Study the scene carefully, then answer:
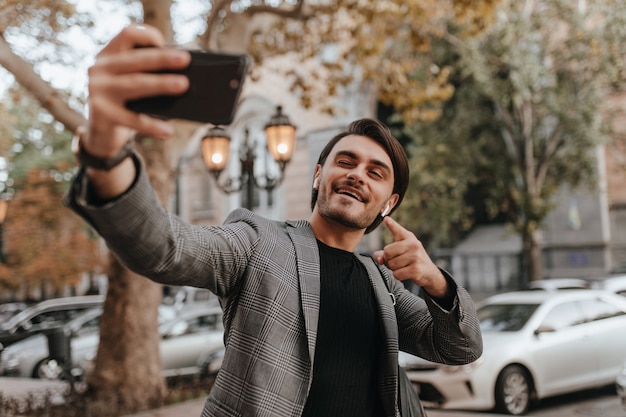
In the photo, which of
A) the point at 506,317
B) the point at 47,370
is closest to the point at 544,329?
the point at 506,317

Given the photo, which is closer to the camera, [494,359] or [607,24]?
[494,359]

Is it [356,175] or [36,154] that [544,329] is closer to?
[356,175]

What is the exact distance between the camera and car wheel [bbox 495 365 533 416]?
812 cm

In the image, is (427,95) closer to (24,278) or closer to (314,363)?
(314,363)

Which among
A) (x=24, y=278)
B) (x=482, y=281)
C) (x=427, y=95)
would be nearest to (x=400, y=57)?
(x=427, y=95)

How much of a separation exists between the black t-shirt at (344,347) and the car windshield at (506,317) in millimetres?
7364

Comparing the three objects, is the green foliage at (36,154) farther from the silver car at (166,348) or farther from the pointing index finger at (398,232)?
the pointing index finger at (398,232)

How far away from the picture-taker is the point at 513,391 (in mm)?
8203

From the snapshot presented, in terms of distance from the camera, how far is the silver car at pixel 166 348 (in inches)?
482

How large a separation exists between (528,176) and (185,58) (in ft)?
54.9

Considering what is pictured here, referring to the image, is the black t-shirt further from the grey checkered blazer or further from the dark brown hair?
the dark brown hair

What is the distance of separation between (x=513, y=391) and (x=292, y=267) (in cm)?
728

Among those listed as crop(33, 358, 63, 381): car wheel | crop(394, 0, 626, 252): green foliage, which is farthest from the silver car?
crop(394, 0, 626, 252): green foliage

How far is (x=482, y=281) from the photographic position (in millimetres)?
22141
